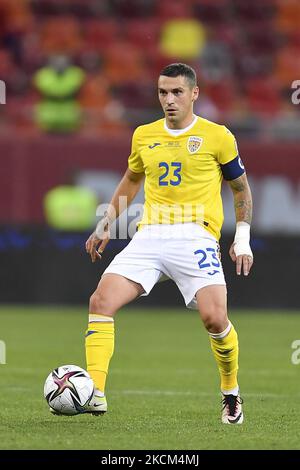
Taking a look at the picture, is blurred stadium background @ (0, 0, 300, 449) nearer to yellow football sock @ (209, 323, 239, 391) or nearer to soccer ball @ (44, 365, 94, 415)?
soccer ball @ (44, 365, 94, 415)

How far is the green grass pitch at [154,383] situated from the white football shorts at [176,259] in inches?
33.6

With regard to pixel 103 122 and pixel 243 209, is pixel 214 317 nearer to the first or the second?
pixel 243 209

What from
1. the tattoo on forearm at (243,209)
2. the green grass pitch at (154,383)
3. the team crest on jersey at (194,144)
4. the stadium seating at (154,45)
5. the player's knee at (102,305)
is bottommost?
the green grass pitch at (154,383)

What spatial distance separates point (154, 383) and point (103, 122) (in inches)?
327

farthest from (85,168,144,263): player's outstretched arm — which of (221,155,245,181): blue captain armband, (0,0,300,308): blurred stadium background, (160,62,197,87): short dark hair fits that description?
(0,0,300,308): blurred stadium background

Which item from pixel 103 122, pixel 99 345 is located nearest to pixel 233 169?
pixel 99 345

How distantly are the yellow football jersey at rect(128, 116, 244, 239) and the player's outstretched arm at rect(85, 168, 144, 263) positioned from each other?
0.27 m

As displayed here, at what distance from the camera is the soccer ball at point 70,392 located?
6629 mm

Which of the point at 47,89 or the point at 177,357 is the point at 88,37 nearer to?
the point at 47,89

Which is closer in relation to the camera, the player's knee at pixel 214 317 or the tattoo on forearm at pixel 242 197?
Result: the player's knee at pixel 214 317

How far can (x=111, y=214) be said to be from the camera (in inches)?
292

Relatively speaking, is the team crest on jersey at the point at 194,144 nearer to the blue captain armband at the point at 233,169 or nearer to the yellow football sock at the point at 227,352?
the blue captain armband at the point at 233,169

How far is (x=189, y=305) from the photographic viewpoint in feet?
23.1

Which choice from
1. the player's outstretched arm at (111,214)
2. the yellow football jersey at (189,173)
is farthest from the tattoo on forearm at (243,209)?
the player's outstretched arm at (111,214)
